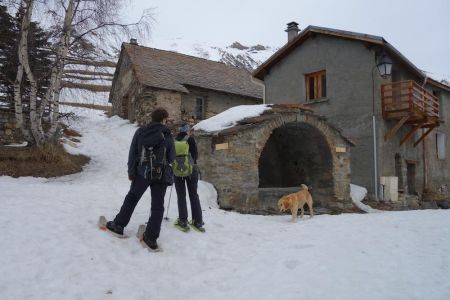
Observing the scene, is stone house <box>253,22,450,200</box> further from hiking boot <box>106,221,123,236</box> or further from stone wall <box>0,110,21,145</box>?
stone wall <box>0,110,21,145</box>

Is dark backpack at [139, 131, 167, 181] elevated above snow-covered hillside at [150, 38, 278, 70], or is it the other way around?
snow-covered hillside at [150, 38, 278, 70]

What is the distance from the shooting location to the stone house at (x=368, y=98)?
13.6 metres

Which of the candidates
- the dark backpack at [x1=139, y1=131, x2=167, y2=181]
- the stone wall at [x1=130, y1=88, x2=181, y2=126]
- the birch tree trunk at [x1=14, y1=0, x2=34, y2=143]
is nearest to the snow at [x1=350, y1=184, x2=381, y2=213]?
the dark backpack at [x1=139, y1=131, x2=167, y2=181]

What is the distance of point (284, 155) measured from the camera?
13562mm

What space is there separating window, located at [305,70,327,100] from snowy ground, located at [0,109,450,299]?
934 cm

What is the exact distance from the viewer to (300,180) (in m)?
12.7

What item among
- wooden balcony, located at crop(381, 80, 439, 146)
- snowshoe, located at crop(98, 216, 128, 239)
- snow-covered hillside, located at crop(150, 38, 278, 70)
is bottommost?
snowshoe, located at crop(98, 216, 128, 239)

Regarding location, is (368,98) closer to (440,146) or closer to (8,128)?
(440,146)

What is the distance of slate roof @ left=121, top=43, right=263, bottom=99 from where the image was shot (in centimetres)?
1864

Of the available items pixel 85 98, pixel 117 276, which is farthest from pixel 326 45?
pixel 117 276

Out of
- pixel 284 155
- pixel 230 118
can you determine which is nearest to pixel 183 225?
pixel 230 118

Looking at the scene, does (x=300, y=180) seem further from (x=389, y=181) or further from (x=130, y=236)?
(x=130, y=236)

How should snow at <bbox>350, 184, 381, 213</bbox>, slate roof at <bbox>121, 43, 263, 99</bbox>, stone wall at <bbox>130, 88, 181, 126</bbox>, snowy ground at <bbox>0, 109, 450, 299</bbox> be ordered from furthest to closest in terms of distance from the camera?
slate roof at <bbox>121, 43, 263, 99</bbox> < stone wall at <bbox>130, 88, 181, 126</bbox> < snow at <bbox>350, 184, 381, 213</bbox> < snowy ground at <bbox>0, 109, 450, 299</bbox>

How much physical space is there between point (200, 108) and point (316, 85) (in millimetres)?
7200
